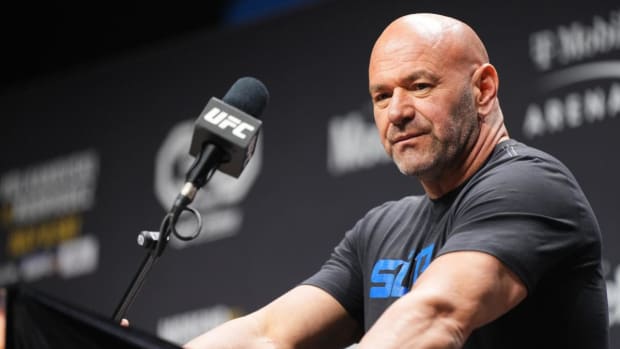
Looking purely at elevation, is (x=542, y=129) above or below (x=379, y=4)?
below

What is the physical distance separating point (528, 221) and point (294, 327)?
67cm

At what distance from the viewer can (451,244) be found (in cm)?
202

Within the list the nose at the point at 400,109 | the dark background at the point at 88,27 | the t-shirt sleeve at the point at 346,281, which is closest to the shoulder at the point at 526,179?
the nose at the point at 400,109

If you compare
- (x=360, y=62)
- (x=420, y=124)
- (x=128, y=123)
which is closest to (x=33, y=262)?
(x=128, y=123)

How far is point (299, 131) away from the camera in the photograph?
4.36m

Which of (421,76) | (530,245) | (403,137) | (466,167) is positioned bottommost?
(530,245)

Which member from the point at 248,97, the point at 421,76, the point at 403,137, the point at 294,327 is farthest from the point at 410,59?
the point at 294,327

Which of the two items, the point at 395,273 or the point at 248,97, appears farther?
the point at 395,273

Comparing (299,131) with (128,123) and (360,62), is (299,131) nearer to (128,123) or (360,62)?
(360,62)

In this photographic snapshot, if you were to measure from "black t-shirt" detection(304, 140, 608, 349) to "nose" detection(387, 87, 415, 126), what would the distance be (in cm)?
19

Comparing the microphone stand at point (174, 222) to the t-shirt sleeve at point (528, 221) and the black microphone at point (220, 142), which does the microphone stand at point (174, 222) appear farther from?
the t-shirt sleeve at point (528, 221)

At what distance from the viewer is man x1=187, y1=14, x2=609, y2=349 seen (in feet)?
6.38

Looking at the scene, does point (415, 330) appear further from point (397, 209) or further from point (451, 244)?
point (397, 209)

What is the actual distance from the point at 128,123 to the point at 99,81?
1.10 ft
